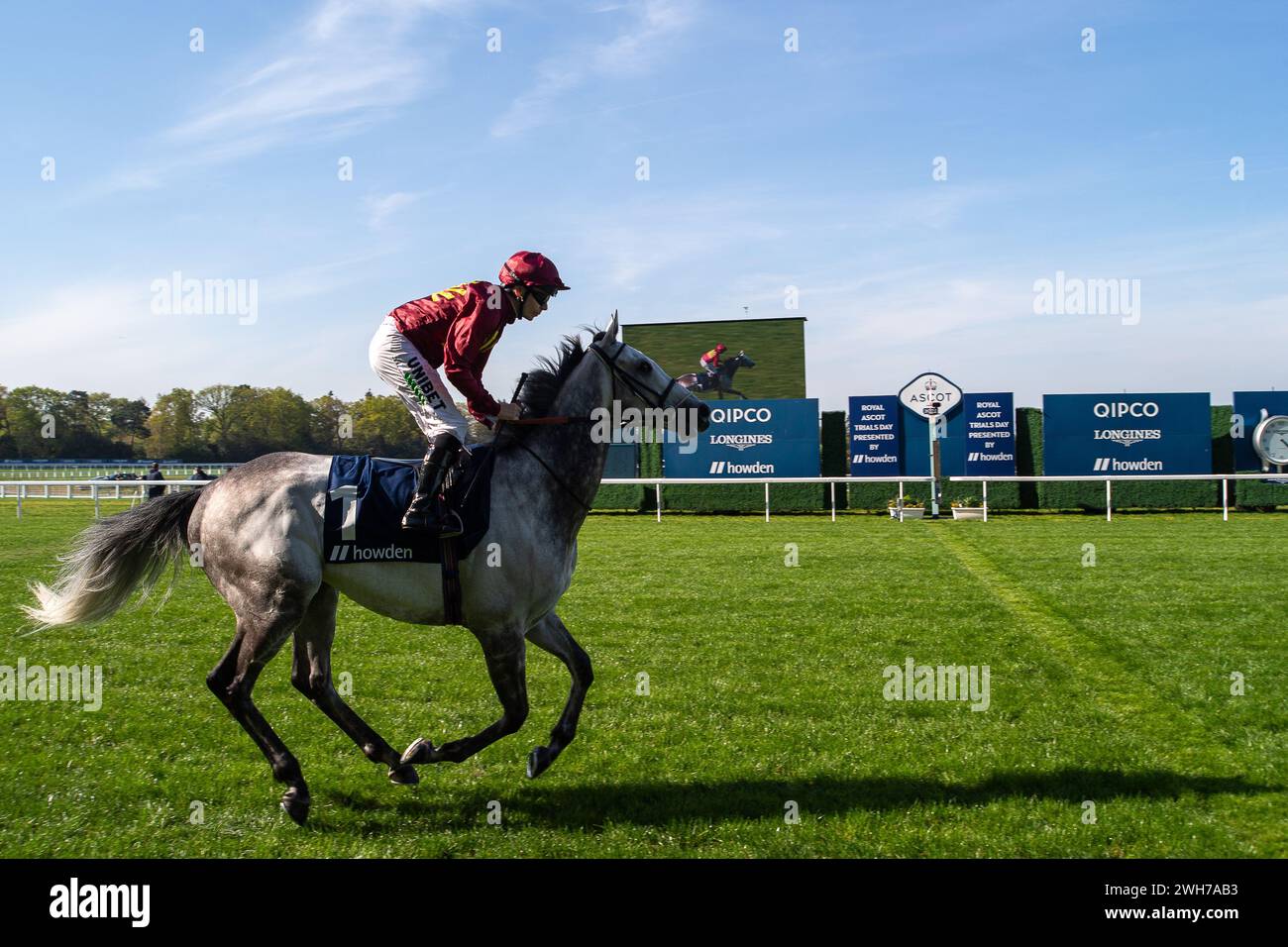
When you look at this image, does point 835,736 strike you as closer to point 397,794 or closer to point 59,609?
point 397,794

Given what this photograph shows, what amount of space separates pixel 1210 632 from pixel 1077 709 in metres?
3.06

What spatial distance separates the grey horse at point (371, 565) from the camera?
4.56 m

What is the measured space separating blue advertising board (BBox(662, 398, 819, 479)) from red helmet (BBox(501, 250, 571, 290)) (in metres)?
18.5

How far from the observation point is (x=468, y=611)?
4.62 metres

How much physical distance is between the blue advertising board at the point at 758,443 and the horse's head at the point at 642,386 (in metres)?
18.2

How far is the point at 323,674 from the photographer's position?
4930 millimetres

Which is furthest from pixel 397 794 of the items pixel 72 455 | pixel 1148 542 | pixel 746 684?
pixel 72 455

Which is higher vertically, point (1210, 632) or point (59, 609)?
point (59, 609)

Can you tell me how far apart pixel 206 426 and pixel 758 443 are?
27.0 m

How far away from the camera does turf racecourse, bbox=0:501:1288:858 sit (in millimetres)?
4098
